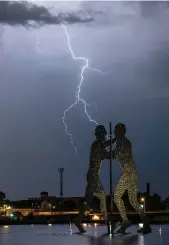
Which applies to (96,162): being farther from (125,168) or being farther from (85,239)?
(85,239)

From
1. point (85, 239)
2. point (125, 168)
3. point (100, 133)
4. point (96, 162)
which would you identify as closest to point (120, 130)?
point (100, 133)

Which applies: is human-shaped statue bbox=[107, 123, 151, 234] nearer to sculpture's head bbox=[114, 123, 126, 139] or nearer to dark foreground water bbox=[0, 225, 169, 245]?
sculpture's head bbox=[114, 123, 126, 139]

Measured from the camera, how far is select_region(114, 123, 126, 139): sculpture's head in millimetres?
28125

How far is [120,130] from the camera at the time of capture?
92.3 ft

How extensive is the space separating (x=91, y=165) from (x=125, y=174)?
1.60 meters

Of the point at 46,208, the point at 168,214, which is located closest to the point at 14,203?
the point at 46,208

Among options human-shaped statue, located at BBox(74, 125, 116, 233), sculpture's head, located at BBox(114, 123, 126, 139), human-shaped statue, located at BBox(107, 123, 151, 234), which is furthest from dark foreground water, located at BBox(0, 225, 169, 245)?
sculpture's head, located at BBox(114, 123, 126, 139)

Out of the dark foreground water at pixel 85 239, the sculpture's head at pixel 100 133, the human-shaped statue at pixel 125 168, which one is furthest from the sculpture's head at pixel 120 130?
the dark foreground water at pixel 85 239

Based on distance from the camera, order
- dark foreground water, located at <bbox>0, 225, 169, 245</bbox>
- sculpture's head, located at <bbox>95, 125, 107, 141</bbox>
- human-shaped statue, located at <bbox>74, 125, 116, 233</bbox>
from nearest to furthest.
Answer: dark foreground water, located at <bbox>0, 225, 169, 245</bbox> < human-shaped statue, located at <bbox>74, 125, 116, 233</bbox> < sculpture's head, located at <bbox>95, 125, 107, 141</bbox>

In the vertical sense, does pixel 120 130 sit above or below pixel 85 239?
above

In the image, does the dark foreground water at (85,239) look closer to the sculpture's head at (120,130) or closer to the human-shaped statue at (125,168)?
the human-shaped statue at (125,168)

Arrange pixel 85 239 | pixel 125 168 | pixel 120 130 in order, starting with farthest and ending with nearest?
pixel 120 130
pixel 125 168
pixel 85 239

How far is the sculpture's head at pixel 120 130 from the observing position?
28125mm

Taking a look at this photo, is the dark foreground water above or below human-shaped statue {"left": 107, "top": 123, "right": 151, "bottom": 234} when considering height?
below
